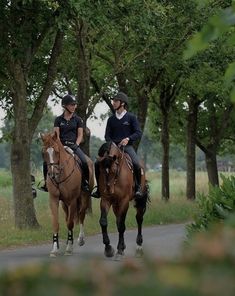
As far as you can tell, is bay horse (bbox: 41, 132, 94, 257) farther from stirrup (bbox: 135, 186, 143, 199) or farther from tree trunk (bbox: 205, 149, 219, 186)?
tree trunk (bbox: 205, 149, 219, 186)

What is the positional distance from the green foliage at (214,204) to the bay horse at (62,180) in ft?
16.6

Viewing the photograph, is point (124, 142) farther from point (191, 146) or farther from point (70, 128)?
point (191, 146)

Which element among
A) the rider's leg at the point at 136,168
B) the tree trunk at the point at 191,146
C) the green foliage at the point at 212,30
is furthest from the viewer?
the tree trunk at the point at 191,146

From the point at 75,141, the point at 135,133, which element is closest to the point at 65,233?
the point at 75,141

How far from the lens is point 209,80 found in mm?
32250

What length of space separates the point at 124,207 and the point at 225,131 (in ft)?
97.4

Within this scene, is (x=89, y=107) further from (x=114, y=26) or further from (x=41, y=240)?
(x=41, y=240)

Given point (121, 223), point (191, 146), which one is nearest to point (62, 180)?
point (121, 223)

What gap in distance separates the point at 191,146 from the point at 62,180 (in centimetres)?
2461

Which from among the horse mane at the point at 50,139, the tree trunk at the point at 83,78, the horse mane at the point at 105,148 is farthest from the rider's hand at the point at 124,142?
the tree trunk at the point at 83,78

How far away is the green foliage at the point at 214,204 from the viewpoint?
26.2 feet

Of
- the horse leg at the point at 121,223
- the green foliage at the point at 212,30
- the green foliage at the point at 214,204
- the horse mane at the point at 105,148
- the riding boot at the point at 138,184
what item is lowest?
the horse leg at the point at 121,223

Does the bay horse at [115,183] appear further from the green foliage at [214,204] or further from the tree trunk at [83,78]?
the tree trunk at [83,78]

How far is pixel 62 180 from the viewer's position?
45.5 ft
